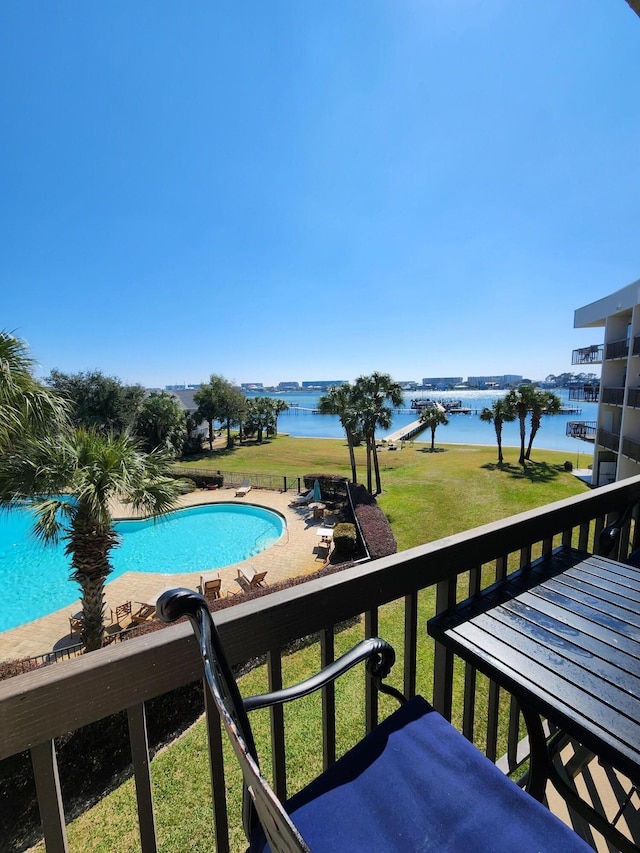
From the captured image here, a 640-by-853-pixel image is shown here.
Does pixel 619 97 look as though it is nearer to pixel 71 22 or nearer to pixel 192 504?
pixel 71 22

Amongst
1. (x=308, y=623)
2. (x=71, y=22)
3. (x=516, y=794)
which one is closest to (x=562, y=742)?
(x=516, y=794)

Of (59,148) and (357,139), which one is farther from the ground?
(59,148)

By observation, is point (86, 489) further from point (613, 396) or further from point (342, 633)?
point (613, 396)

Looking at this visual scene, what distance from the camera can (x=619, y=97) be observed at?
575 centimetres

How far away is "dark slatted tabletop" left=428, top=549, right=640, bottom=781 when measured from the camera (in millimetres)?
1014

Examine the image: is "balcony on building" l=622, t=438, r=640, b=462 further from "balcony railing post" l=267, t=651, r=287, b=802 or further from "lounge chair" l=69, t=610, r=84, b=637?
"lounge chair" l=69, t=610, r=84, b=637

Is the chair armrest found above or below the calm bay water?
above

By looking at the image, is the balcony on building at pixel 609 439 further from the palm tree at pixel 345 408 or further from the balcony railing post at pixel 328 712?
the balcony railing post at pixel 328 712

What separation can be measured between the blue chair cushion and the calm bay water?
21.8 meters

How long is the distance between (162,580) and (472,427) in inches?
2439

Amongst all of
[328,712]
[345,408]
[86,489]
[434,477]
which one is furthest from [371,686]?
[434,477]

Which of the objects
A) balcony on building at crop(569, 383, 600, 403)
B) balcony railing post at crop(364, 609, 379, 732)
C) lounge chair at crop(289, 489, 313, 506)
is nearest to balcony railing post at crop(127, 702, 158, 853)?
balcony railing post at crop(364, 609, 379, 732)

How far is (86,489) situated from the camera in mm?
6449

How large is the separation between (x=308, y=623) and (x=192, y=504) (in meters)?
18.5
